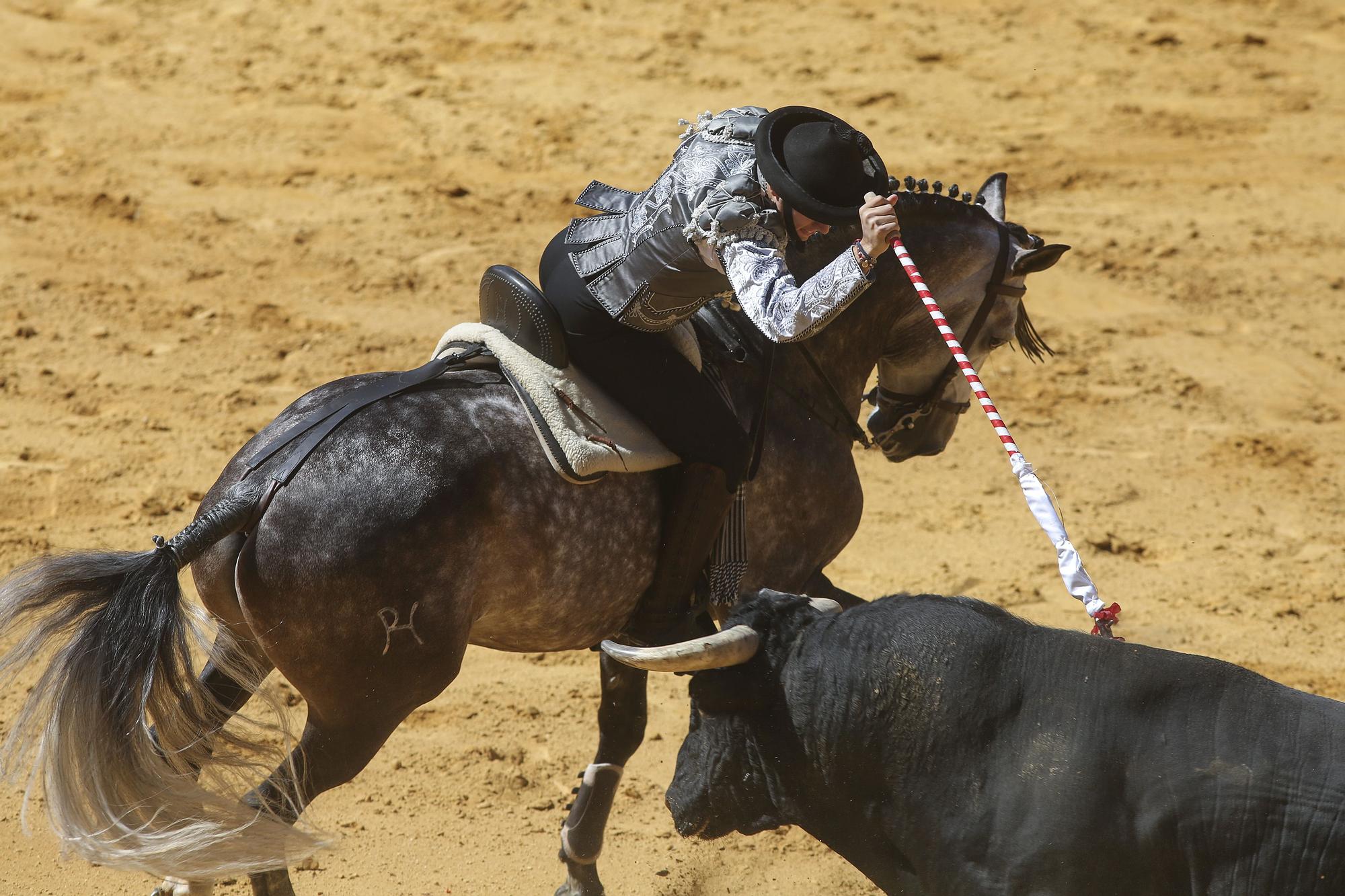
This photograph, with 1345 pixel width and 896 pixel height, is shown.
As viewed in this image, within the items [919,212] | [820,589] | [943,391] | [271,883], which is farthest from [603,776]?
[919,212]

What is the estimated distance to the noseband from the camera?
14.8ft

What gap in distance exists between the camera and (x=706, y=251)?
3531 mm

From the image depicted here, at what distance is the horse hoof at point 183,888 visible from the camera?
373cm

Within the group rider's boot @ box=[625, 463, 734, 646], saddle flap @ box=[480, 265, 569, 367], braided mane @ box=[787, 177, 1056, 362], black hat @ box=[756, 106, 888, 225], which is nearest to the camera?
black hat @ box=[756, 106, 888, 225]

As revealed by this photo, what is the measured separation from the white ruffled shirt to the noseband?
132 cm

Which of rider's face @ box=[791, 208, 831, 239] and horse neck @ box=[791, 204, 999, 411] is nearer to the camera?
rider's face @ box=[791, 208, 831, 239]

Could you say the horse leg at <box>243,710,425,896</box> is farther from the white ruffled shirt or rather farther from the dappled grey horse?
the white ruffled shirt

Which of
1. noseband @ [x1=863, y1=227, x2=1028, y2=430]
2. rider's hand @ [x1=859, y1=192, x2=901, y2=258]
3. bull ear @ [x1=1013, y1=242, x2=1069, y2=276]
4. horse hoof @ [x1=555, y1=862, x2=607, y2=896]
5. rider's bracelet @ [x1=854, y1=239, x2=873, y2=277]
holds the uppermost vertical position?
rider's hand @ [x1=859, y1=192, x2=901, y2=258]

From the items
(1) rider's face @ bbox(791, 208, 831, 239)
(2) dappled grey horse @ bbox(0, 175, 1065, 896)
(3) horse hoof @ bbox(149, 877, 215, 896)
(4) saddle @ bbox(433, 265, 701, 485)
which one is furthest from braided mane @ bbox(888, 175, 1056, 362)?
(3) horse hoof @ bbox(149, 877, 215, 896)

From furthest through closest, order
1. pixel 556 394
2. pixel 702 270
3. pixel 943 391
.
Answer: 1. pixel 943 391
2. pixel 556 394
3. pixel 702 270

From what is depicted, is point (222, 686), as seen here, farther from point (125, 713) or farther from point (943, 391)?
point (943, 391)

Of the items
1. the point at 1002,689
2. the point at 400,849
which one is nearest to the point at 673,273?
the point at 1002,689

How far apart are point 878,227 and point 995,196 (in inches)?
69.5

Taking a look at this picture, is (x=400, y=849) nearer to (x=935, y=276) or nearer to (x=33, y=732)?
(x=33, y=732)
